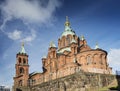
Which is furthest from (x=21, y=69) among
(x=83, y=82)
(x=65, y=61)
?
(x=83, y=82)

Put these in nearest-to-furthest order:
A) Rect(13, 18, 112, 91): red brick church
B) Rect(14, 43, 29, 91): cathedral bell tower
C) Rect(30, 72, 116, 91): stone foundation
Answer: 1. Rect(30, 72, 116, 91): stone foundation
2. Rect(13, 18, 112, 91): red brick church
3. Rect(14, 43, 29, 91): cathedral bell tower

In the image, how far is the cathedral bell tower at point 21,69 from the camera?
279ft

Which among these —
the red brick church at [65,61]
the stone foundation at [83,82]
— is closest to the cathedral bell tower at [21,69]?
the red brick church at [65,61]

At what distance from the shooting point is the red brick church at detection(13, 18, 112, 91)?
239 feet

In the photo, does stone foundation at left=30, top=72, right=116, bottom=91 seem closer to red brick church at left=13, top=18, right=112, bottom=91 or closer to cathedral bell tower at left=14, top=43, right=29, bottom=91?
red brick church at left=13, top=18, right=112, bottom=91

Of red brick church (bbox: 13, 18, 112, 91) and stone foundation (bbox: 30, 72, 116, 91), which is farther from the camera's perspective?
red brick church (bbox: 13, 18, 112, 91)

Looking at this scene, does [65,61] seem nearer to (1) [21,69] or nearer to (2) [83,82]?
(1) [21,69]

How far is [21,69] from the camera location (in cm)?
8900

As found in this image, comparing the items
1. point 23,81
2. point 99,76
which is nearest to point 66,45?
point 23,81

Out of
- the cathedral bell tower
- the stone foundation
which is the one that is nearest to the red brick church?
the cathedral bell tower

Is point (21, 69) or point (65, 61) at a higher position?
point (65, 61)

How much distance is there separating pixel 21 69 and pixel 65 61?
2042 centimetres

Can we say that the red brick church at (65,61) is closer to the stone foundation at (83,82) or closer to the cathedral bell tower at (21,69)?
the cathedral bell tower at (21,69)

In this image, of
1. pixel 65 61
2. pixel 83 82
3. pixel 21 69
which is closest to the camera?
pixel 83 82
